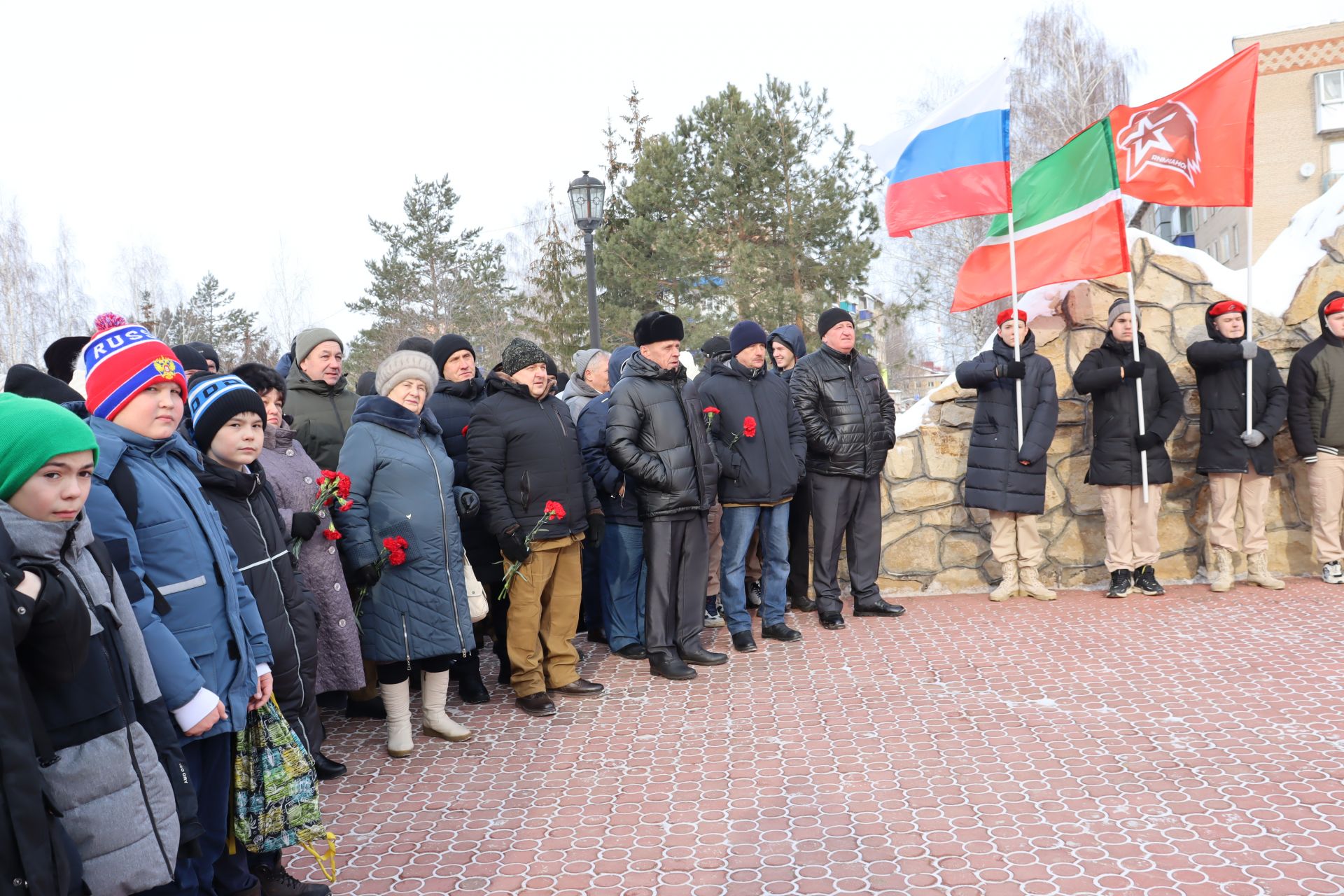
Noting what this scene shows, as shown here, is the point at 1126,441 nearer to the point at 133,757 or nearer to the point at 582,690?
the point at 582,690

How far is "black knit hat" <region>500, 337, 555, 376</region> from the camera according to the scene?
5348mm

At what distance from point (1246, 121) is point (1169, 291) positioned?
4.72 feet

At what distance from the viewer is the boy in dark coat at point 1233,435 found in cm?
711

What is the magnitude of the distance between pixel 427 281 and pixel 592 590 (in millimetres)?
29406

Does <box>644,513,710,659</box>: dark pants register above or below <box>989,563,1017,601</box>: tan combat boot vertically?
above

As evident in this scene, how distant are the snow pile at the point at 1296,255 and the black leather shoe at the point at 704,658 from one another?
5042 millimetres

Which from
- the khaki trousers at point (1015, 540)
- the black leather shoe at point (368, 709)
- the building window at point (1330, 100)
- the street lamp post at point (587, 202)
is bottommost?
the black leather shoe at point (368, 709)

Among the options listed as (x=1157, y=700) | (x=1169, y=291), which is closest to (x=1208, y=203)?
(x=1169, y=291)

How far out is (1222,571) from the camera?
720 cm

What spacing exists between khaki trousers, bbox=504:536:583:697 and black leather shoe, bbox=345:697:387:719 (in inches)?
28.4

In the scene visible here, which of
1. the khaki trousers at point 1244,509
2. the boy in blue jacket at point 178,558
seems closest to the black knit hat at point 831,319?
the khaki trousers at point 1244,509

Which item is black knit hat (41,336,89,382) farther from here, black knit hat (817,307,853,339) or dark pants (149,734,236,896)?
black knit hat (817,307,853,339)

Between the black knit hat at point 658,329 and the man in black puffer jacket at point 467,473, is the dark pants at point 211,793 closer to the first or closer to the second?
the man in black puffer jacket at point 467,473


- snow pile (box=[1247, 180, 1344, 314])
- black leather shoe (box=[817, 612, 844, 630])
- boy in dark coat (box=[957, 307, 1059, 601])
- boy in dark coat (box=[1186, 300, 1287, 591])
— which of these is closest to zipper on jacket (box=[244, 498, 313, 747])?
black leather shoe (box=[817, 612, 844, 630])
